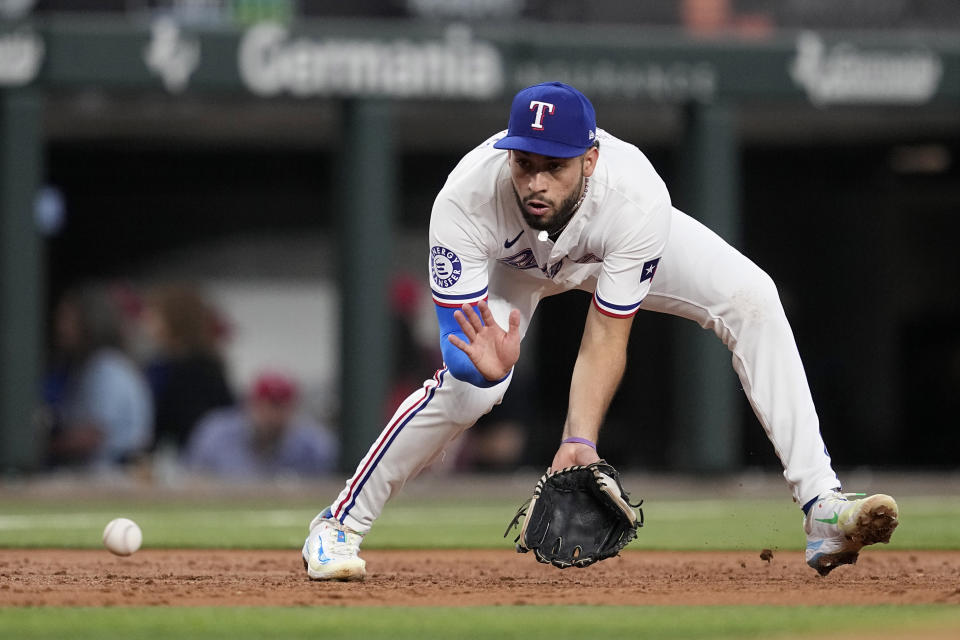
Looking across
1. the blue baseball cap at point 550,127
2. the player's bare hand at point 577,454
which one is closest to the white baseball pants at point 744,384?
the player's bare hand at point 577,454

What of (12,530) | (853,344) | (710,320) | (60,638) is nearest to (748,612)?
(710,320)

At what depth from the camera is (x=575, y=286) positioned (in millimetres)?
4992

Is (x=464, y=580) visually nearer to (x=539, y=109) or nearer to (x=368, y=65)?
(x=539, y=109)

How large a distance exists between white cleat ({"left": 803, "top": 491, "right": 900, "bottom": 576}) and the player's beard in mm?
1110

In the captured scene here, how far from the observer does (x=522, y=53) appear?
34.5ft

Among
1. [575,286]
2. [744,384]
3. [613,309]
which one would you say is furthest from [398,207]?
[613,309]

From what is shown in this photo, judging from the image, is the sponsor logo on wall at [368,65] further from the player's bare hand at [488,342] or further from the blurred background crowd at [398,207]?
the player's bare hand at [488,342]

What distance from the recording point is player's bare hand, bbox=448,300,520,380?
14.6ft

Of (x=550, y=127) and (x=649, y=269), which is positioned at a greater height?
(x=550, y=127)

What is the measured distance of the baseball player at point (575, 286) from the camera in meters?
4.53

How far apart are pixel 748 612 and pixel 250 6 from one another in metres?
7.24

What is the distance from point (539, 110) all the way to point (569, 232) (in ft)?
1.30

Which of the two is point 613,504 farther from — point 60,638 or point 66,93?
point 66,93

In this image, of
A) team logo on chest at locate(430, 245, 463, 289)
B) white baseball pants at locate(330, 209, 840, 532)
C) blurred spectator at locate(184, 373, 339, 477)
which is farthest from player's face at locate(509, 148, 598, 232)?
blurred spectator at locate(184, 373, 339, 477)
